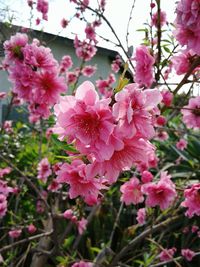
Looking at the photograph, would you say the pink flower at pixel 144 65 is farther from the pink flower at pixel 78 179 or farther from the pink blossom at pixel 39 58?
the pink flower at pixel 78 179

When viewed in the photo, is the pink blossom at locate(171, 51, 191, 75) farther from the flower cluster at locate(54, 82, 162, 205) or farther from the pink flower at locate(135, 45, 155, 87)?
the flower cluster at locate(54, 82, 162, 205)

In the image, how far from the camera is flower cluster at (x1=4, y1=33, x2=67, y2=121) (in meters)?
1.88

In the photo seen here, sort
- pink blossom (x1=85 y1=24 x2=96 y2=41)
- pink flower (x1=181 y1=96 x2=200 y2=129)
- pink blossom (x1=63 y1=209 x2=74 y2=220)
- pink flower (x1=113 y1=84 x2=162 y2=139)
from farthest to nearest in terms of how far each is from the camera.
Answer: pink blossom (x1=85 y1=24 x2=96 y2=41)
pink blossom (x1=63 y1=209 x2=74 y2=220)
pink flower (x1=181 y1=96 x2=200 y2=129)
pink flower (x1=113 y1=84 x2=162 y2=139)

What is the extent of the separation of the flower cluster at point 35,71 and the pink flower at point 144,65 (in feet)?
1.37

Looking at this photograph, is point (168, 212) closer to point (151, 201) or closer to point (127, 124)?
point (151, 201)

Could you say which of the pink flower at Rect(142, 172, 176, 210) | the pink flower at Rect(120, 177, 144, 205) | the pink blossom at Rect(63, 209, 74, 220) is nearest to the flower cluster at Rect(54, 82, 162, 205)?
the pink flower at Rect(142, 172, 176, 210)

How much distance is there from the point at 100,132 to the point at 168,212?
103 inches

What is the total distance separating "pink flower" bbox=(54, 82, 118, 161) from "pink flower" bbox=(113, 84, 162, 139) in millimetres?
34

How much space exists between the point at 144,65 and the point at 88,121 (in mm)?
1114

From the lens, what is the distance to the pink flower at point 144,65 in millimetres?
2002

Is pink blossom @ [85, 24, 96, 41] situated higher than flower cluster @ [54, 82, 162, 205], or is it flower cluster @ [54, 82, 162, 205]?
pink blossom @ [85, 24, 96, 41]

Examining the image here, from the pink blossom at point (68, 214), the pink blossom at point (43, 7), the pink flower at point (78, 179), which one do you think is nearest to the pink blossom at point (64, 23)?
the pink blossom at point (43, 7)

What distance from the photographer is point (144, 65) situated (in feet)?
6.70

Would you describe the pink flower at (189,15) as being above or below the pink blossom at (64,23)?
below
